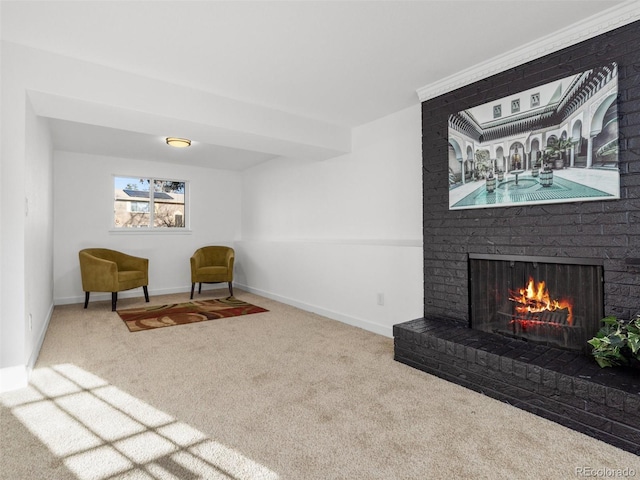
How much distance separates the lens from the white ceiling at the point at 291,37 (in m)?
1.98

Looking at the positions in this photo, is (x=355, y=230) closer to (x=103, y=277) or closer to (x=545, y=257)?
(x=545, y=257)

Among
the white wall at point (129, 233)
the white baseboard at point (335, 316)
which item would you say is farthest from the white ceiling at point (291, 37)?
the white wall at point (129, 233)

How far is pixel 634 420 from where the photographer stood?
1.63m

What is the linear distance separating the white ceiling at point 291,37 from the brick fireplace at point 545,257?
250 mm

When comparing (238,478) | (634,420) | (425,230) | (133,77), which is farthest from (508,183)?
(133,77)

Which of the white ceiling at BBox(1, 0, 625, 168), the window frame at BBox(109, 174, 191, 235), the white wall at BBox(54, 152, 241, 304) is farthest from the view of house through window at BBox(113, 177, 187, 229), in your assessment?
the white ceiling at BBox(1, 0, 625, 168)

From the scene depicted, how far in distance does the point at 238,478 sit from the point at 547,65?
2954mm

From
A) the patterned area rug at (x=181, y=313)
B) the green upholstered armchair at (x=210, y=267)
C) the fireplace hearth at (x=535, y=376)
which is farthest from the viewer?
the green upholstered armchair at (x=210, y=267)

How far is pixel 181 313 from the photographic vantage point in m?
4.55

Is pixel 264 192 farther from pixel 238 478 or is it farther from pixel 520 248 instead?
pixel 238 478

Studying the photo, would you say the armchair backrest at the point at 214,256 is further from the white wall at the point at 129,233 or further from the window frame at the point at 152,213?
the window frame at the point at 152,213

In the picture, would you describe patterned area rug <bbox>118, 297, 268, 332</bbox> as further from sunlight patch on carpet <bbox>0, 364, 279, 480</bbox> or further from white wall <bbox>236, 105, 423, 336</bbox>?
sunlight patch on carpet <bbox>0, 364, 279, 480</bbox>

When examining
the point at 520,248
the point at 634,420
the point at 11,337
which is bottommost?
the point at 634,420

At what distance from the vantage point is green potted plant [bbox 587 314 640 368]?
6.11 ft
